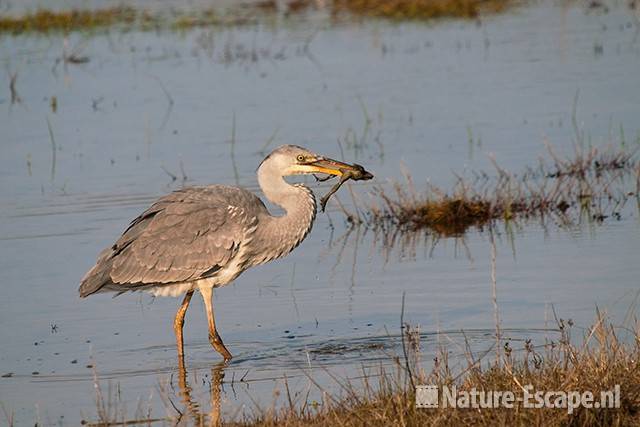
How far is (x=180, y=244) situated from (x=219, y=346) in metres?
0.81

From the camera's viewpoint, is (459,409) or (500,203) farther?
(500,203)

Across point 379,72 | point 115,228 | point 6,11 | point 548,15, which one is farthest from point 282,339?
point 6,11

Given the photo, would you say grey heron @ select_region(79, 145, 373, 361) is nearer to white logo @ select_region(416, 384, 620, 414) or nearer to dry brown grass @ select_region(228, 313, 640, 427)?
dry brown grass @ select_region(228, 313, 640, 427)

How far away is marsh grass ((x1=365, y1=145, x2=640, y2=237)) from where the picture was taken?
39.2 ft

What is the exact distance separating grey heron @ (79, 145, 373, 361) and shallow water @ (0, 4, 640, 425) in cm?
45

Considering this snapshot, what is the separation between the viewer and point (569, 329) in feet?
28.5

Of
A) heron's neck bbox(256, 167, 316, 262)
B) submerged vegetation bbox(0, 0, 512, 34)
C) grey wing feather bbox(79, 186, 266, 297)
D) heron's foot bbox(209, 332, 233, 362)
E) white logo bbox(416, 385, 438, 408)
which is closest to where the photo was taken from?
white logo bbox(416, 385, 438, 408)

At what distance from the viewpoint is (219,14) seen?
2766 centimetres

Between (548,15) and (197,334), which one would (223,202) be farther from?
(548,15)

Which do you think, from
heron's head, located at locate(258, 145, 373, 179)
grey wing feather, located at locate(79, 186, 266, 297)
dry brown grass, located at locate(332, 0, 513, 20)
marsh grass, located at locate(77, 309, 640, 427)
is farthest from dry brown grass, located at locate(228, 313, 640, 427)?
dry brown grass, located at locate(332, 0, 513, 20)

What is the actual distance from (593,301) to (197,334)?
2.90 meters

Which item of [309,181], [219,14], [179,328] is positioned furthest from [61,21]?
[179,328]

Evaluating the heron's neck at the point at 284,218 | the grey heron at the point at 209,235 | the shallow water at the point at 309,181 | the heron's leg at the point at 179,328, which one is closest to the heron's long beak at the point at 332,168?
the grey heron at the point at 209,235

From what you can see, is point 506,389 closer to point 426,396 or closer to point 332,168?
point 426,396
